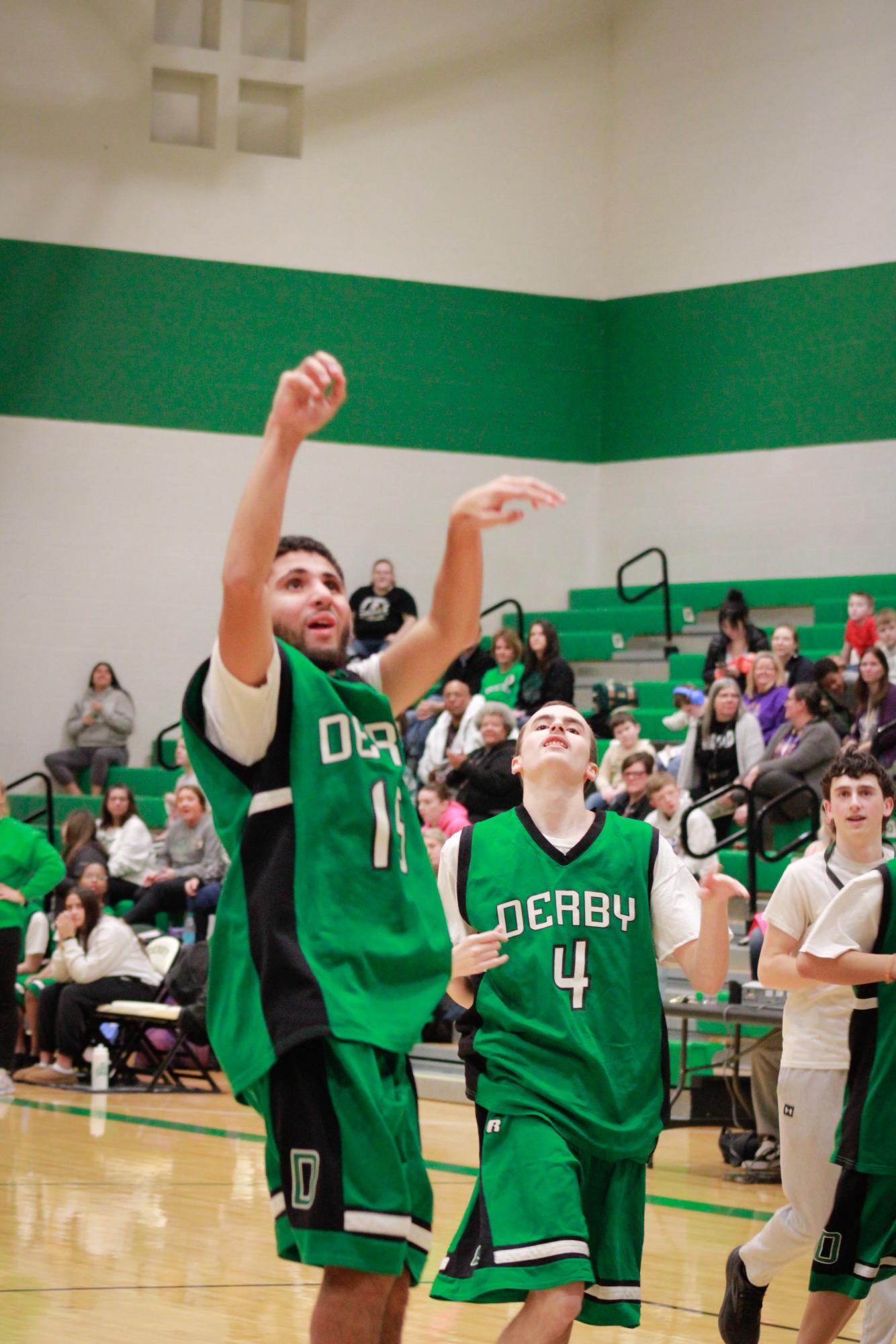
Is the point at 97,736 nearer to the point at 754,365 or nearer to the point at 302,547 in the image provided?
the point at 754,365

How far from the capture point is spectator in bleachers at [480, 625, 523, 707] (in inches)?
581

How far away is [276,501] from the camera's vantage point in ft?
9.03

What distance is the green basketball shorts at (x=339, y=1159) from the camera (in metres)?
2.81

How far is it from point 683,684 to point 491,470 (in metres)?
4.88

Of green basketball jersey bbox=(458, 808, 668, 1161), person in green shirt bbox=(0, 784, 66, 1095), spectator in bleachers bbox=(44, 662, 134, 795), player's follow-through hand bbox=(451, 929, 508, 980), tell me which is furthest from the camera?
spectator in bleachers bbox=(44, 662, 134, 795)

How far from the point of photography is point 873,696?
11406 mm

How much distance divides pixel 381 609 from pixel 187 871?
470cm

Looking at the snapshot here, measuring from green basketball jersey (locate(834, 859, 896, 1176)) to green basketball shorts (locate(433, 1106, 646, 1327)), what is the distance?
599 millimetres

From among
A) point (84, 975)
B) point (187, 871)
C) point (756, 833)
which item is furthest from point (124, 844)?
point (756, 833)

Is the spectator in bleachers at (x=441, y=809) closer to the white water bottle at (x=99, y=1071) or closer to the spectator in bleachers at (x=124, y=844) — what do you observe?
the spectator in bleachers at (x=124, y=844)

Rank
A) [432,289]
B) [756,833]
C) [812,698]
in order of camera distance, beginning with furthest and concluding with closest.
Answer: [432,289] → [812,698] → [756,833]

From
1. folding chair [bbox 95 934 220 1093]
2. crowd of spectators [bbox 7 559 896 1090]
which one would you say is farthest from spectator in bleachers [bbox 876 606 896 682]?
folding chair [bbox 95 934 220 1093]

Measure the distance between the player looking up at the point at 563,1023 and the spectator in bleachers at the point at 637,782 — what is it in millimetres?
6349

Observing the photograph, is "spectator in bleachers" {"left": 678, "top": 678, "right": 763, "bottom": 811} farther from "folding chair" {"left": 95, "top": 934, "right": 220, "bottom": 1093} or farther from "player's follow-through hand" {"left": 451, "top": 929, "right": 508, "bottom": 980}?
"player's follow-through hand" {"left": 451, "top": 929, "right": 508, "bottom": 980}
